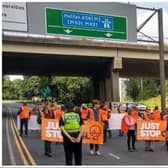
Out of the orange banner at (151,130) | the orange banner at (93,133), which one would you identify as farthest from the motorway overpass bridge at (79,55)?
the orange banner at (93,133)

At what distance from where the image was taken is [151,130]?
1675 cm

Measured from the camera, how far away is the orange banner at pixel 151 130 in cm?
1659

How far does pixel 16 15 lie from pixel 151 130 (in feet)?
44.2

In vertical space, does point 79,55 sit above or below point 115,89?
→ above

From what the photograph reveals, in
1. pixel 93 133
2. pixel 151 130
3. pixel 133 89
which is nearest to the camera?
pixel 93 133

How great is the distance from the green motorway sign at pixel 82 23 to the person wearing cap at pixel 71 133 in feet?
55.2

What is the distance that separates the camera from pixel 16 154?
14.2 meters

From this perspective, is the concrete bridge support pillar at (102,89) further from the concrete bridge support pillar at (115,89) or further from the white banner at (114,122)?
the white banner at (114,122)

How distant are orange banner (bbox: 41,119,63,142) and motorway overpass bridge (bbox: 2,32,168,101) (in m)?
21.0

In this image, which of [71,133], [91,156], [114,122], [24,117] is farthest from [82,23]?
[71,133]

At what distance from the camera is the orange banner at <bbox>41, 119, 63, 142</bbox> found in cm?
1465

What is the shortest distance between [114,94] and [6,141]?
927 inches

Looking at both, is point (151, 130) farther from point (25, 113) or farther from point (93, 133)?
point (25, 113)

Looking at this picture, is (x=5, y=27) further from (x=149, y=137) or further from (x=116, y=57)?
(x=116, y=57)
